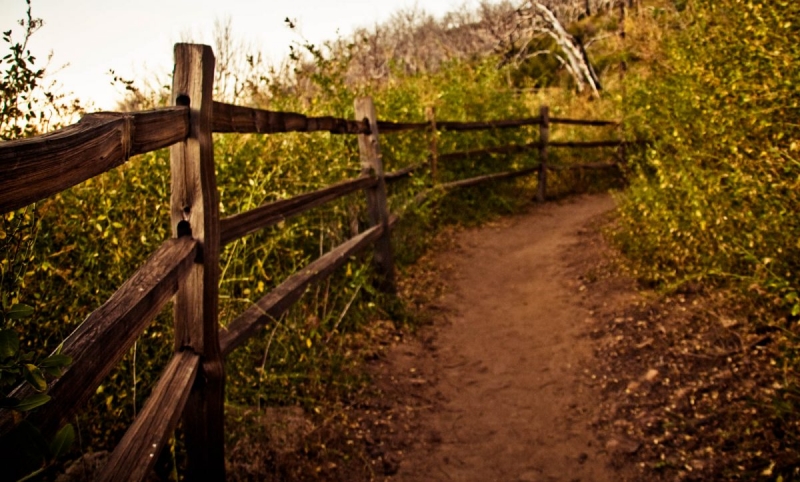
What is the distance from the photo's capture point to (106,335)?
1.28 metres

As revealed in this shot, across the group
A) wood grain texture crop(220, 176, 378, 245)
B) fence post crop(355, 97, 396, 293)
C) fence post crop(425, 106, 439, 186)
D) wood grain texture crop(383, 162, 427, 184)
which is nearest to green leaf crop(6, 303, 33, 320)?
wood grain texture crop(220, 176, 378, 245)

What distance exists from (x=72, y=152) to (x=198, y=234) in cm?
85

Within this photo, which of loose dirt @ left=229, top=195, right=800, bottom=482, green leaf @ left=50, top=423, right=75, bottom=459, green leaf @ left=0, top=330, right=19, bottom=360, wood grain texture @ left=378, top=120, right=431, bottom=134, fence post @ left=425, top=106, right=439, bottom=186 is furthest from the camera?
fence post @ left=425, top=106, right=439, bottom=186

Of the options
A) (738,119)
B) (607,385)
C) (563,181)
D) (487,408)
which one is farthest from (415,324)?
(563,181)

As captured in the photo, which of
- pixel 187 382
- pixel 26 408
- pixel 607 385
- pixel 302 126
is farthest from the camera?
pixel 607 385

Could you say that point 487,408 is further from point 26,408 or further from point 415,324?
point 26,408

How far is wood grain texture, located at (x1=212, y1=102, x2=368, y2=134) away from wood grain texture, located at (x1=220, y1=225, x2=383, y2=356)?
798 millimetres

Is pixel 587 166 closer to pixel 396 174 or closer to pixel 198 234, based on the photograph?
pixel 396 174

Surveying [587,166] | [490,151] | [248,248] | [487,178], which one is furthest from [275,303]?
[587,166]

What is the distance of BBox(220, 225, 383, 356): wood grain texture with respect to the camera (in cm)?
235

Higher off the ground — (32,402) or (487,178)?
(487,178)

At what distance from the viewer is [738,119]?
10.5 ft

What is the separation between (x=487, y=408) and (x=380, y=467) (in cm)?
82

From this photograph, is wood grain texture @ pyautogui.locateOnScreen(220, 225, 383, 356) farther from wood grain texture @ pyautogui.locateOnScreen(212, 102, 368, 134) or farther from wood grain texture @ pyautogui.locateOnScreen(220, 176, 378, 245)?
wood grain texture @ pyautogui.locateOnScreen(212, 102, 368, 134)
